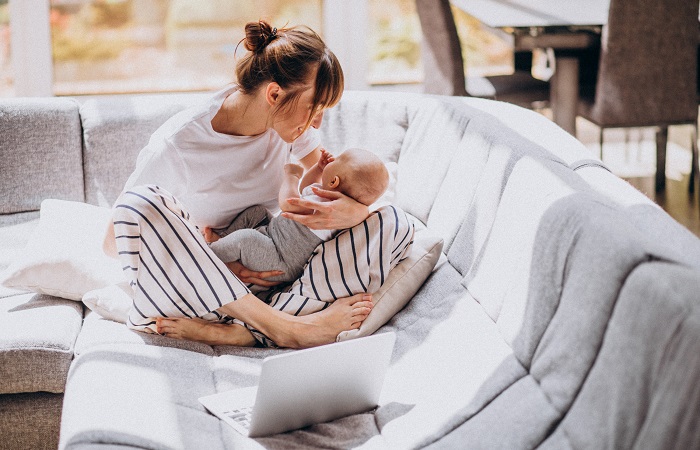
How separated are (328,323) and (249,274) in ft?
0.77

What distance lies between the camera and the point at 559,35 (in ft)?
12.2

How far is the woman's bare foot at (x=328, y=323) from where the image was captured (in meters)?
2.04

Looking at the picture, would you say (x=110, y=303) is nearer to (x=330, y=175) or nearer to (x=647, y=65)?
(x=330, y=175)

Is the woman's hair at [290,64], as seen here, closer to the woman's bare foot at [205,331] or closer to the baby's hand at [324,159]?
the baby's hand at [324,159]

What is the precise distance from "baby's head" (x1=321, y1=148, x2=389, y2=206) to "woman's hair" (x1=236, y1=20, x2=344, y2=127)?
0.45ft

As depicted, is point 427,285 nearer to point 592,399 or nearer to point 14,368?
point 592,399

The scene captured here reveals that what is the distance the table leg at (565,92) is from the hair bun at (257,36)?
1976 mm

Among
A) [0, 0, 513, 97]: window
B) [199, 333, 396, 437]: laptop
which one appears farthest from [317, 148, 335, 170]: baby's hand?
[0, 0, 513, 97]: window

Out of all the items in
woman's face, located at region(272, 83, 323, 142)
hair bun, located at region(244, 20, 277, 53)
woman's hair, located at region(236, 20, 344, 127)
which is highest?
hair bun, located at region(244, 20, 277, 53)

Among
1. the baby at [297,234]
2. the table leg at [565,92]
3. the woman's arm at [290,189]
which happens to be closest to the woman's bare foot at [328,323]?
the baby at [297,234]

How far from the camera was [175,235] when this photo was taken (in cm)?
196

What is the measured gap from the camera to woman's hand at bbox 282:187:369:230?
205cm

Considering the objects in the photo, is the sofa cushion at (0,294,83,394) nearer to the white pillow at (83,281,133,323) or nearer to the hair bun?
the white pillow at (83,281,133,323)

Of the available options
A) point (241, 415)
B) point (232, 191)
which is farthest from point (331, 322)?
point (232, 191)
